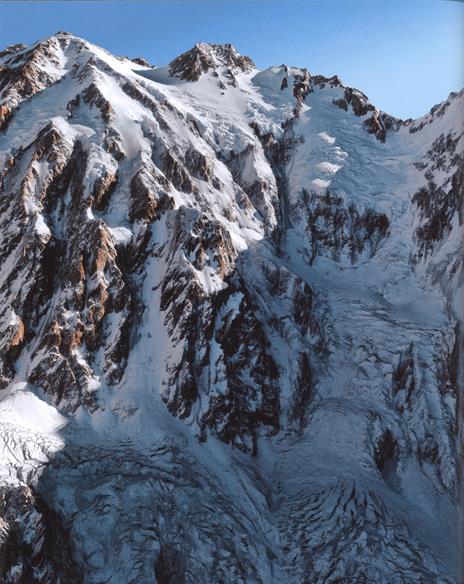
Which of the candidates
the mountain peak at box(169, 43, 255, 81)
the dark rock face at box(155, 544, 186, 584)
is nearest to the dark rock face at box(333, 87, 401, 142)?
the mountain peak at box(169, 43, 255, 81)

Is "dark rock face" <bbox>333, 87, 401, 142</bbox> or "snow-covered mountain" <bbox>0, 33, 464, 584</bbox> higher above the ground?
"dark rock face" <bbox>333, 87, 401, 142</bbox>

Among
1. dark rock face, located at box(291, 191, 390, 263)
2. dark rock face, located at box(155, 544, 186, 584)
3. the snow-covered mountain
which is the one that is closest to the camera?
dark rock face, located at box(155, 544, 186, 584)

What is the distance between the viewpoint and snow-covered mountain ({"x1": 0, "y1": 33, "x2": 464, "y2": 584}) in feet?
154

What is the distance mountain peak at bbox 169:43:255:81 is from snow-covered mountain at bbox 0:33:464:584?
15.3 m

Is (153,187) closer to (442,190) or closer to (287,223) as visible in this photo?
(287,223)

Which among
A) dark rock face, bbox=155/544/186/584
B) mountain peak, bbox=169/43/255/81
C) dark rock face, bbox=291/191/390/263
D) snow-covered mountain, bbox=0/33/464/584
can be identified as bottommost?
dark rock face, bbox=155/544/186/584

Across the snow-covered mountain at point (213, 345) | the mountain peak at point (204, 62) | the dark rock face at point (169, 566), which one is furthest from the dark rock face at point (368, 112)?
the dark rock face at point (169, 566)

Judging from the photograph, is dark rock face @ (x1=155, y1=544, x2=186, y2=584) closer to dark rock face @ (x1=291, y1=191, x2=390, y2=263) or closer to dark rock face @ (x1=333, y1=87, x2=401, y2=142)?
dark rock face @ (x1=291, y1=191, x2=390, y2=263)

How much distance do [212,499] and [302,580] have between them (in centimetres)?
904

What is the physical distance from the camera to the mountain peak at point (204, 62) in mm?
109387

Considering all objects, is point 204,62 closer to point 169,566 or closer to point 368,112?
point 368,112

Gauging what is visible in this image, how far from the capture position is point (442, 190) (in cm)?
8475

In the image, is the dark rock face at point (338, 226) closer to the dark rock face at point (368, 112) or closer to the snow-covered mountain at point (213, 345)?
the snow-covered mountain at point (213, 345)

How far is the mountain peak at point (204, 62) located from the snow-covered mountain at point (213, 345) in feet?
50.2
